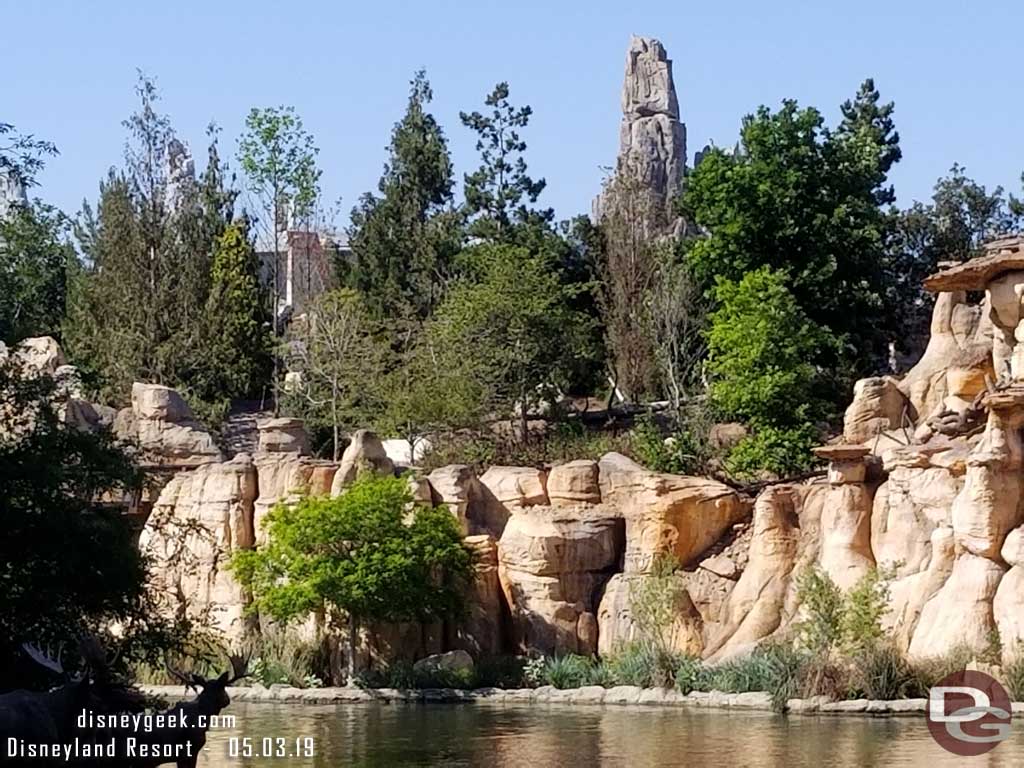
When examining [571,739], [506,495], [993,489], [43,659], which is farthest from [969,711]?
[43,659]

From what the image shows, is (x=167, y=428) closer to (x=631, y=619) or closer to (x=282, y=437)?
(x=282, y=437)

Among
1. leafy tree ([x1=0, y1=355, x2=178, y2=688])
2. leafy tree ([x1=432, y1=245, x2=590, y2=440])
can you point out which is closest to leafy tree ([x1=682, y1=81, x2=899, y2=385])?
leafy tree ([x1=432, y1=245, x2=590, y2=440])

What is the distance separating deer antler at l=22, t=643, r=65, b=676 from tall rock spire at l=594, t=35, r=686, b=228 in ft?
155

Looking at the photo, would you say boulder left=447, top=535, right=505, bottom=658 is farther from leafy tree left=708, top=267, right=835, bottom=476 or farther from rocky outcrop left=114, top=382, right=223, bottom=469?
rocky outcrop left=114, top=382, right=223, bottom=469

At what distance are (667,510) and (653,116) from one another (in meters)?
33.3

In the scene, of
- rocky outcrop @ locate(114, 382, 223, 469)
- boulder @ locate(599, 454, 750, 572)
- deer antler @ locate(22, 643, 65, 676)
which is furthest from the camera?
rocky outcrop @ locate(114, 382, 223, 469)

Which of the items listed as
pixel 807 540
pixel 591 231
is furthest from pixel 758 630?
pixel 591 231

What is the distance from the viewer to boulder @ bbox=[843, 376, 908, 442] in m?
36.6

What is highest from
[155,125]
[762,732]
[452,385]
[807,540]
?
[155,125]

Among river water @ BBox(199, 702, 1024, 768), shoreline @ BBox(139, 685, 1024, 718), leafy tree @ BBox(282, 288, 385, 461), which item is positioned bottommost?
river water @ BBox(199, 702, 1024, 768)

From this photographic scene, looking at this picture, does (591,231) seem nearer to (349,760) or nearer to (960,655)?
(960,655)

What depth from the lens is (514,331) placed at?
152 ft

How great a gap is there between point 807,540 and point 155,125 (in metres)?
26.7

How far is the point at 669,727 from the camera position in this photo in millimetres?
28703
